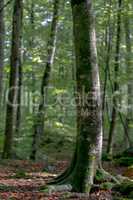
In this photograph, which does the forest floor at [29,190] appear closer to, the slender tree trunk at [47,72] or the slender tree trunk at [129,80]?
the slender tree trunk at [47,72]

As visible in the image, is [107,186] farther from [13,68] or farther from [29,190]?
[13,68]

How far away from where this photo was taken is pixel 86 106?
26.5 feet

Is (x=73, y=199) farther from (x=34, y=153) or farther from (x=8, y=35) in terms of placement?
(x=8, y=35)

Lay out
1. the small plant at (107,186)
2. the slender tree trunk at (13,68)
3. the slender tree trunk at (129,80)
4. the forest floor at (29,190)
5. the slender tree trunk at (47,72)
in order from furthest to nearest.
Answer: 1. the slender tree trunk at (129,80)
2. the slender tree trunk at (47,72)
3. the slender tree trunk at (13,68)
4. the small plant at (107,186)
5. the forest floor at (29,190)

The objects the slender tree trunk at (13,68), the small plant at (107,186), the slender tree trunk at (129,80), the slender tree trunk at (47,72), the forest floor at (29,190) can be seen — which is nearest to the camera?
the forest floor at (29,190)

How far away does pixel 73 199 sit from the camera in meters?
7.47

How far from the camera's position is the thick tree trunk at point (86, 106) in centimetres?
808

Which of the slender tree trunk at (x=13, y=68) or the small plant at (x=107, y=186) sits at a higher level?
the slender tree trunk at (x=13, y=68)

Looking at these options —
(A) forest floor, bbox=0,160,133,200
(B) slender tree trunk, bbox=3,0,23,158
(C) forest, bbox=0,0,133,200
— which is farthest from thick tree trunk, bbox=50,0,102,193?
(B) slender tree trunk, bbox=3,0,23,158

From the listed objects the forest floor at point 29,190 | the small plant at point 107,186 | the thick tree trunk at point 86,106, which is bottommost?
the forest floor at point 29,190

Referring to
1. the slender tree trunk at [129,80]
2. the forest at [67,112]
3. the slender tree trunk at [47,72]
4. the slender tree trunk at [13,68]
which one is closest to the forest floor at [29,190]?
the forest at [67,112]

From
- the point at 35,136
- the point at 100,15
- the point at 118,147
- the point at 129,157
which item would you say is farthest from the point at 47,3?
the point at 118,147

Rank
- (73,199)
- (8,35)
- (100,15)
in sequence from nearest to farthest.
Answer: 1. (73,199)
2. (100,15)
3. (8,35)

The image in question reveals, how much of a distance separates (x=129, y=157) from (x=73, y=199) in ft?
27.0
